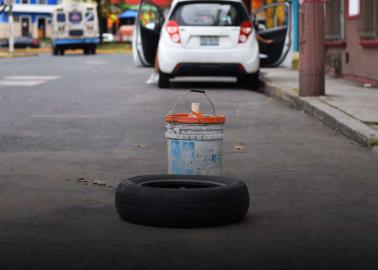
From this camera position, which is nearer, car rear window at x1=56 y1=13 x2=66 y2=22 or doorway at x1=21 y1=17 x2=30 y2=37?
car rear window at x1=56 y1=13 x2=66 y2=22

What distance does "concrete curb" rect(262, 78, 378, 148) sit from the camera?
991 centimetres

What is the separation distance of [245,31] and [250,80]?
112 cm

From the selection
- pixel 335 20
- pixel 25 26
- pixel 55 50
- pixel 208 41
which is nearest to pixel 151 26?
pixel 208 41

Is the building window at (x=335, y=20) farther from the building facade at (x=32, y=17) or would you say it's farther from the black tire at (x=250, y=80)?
the building facade at (x=32, y=17)

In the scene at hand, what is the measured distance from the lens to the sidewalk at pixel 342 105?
10.4 m

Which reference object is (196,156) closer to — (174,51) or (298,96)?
(298,96)

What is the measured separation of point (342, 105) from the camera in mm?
13039

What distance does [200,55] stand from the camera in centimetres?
1831

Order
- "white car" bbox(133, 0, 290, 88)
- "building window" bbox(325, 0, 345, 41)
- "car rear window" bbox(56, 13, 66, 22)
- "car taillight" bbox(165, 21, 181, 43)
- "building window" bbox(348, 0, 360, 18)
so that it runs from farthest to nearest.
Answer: "car rear window" bbox(56, 13, 66, 22)
"building window" bbox(325, 0, 345, 41)
"building window" bbox(348, 0, 360, 18)
"car taillight" bbox(165, 21, 181, 43)
"white car" bbox(133, 0, 290, 88)

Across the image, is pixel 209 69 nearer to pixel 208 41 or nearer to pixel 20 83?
pixel 208 41

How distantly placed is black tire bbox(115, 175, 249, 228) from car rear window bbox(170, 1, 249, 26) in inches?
504

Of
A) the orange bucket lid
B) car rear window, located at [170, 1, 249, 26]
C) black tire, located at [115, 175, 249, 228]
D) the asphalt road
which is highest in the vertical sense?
car rear window, located at [170, 1, 249, 26]

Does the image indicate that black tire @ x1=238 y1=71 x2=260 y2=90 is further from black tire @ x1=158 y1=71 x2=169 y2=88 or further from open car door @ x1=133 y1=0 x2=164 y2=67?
open car door @ x1=133 y1=0 x2=164 y2=67

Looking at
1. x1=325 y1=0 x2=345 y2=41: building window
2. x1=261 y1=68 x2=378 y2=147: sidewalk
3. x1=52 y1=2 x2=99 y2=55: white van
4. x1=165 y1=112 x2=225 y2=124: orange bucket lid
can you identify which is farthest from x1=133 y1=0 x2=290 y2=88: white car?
x1=52 y1=2 x2=99 y2=55: white van
